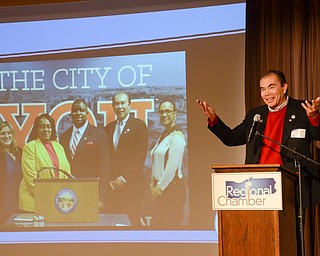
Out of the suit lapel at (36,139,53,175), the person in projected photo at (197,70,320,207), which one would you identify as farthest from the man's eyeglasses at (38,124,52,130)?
the person in projected photo at (197,70,320,207)

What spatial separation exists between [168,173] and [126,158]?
38 centimetres

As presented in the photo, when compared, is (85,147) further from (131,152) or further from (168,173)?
(168,173)

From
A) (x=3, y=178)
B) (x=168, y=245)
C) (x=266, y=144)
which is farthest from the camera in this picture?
(x=3, y=178)

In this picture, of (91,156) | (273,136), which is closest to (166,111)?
(91,156)

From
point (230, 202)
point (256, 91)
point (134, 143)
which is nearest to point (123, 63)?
point (134, 143)

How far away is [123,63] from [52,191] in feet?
4.09

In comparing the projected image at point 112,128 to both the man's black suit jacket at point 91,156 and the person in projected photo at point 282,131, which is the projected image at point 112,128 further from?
the person in projected photo at point 282,131

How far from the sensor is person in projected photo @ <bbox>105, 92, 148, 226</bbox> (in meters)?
5.09

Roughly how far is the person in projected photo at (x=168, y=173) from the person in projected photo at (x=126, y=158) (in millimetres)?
117

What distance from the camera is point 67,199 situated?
5.20 meters

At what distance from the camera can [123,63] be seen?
17.2ft

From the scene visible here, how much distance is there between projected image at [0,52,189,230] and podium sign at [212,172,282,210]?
174cm

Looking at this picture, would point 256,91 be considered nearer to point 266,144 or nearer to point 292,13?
point 292,13

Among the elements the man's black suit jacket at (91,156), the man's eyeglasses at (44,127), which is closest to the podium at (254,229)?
the man's black suit jacket at (91,156)
